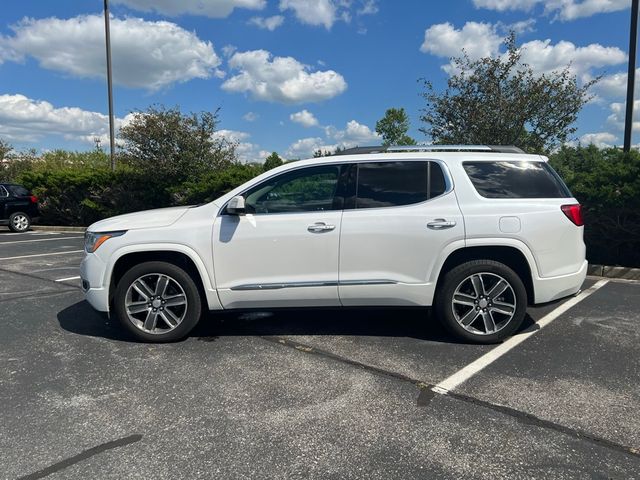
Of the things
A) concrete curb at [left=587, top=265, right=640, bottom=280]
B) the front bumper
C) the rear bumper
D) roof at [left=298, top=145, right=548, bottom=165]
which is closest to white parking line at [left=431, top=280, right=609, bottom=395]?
the rear bumper

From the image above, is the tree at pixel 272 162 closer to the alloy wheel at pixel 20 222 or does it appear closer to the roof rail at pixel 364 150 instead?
the roof rail at pixel 364 150

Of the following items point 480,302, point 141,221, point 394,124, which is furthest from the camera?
point 394,124

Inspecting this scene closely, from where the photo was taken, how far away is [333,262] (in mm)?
4410

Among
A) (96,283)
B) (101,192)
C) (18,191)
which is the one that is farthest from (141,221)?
(18,191)

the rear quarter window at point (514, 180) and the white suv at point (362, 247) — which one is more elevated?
the rear quarter window at point (514, 180)

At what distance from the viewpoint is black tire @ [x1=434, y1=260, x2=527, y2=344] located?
14.5 ft

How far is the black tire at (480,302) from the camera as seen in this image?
14.5 ft

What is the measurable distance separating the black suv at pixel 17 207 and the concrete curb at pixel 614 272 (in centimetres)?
1695

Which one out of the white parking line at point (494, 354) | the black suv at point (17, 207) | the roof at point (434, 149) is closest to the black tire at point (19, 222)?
the black suv at point (17, 207)

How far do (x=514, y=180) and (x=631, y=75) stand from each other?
6364mm

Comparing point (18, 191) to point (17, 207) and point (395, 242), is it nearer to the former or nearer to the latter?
point (17, 207)

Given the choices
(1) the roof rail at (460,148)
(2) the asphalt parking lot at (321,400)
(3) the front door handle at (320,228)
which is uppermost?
(1) the roof rail at (460,148)

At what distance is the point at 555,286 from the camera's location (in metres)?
4.49

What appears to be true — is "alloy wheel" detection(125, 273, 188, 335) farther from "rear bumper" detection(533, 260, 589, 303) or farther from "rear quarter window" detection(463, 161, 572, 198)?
"rear bumper" detection(533, 260, 589, 303)
